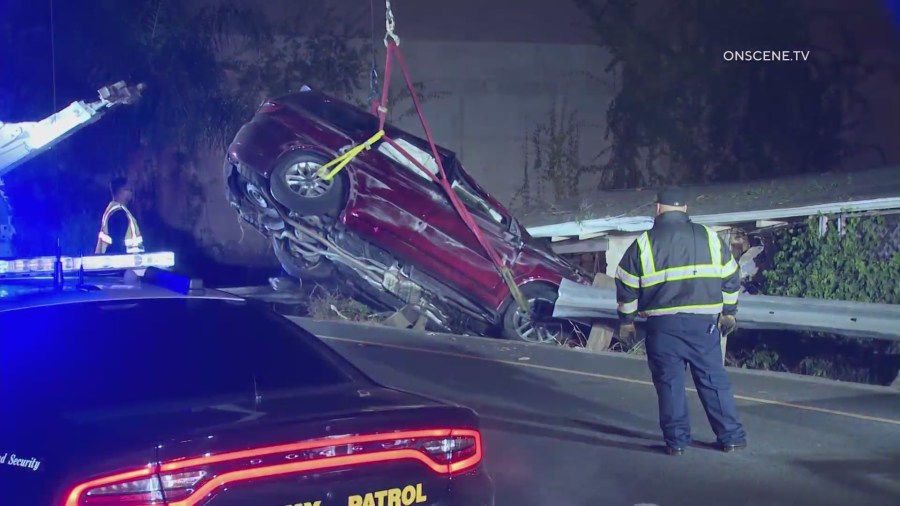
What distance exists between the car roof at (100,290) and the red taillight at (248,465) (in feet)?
4.35

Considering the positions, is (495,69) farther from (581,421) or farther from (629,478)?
(629,478)

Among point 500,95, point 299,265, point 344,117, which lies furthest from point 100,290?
point 500,95

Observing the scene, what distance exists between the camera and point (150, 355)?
4.12m

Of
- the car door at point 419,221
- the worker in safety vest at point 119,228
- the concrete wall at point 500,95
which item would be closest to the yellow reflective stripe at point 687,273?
the worker in safety vest at point 119,228

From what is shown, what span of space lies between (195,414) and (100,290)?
1216mm

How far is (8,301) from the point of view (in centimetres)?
421

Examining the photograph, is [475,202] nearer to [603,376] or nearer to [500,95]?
[603,376]

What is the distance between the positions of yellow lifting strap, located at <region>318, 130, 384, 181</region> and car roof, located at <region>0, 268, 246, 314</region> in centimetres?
477

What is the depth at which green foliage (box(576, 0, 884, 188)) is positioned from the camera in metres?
18.2

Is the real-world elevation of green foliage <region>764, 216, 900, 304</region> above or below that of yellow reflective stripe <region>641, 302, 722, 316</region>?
above

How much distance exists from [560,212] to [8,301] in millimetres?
9286

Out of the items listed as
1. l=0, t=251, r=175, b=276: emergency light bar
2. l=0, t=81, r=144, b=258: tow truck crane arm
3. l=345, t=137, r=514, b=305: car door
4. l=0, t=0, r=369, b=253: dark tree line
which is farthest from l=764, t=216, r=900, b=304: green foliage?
l=0, t=0, r=369, b=253: dark tree line

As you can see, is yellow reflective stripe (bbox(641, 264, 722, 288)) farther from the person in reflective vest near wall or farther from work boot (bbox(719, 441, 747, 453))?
work boot (bbox(719, 441, 747, 453))

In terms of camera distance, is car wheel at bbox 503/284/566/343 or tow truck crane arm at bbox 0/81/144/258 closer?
tow truck crane arm at bbox 0/81/144/258
